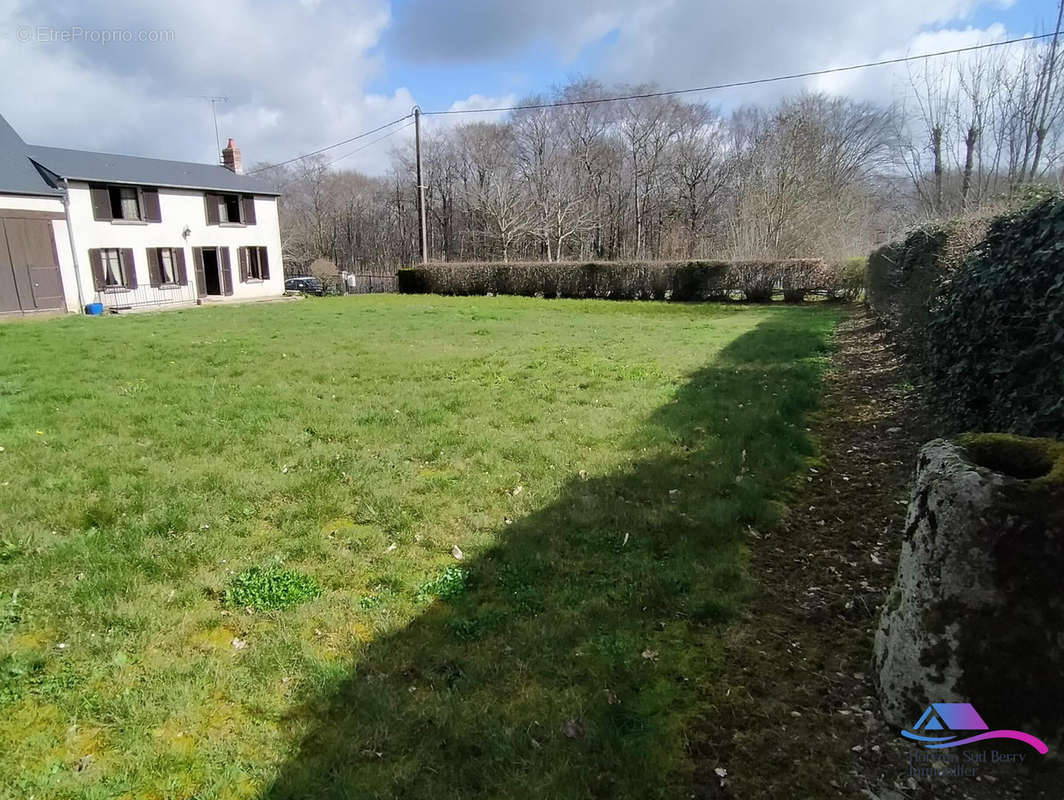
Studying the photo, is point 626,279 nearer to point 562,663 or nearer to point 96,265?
point 96,265

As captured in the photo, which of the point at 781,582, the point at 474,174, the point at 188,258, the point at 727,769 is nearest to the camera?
the point at 727,769

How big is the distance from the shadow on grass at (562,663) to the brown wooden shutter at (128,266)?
80.0 ft

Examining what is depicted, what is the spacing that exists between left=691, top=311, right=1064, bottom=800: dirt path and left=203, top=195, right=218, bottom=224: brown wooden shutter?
90.8 feet

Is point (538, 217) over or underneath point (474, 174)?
underneath

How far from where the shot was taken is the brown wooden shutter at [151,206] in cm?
2288

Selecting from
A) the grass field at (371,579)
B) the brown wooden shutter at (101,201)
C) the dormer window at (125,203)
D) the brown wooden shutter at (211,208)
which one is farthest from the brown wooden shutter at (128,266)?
the grass field at (371,579)

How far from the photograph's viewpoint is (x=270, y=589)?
3.07 meters

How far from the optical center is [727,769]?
1.97 meters

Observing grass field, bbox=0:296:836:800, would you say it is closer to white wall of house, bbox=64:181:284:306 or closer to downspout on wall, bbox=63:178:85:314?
downspout on wall, bbox=63:178:85:314

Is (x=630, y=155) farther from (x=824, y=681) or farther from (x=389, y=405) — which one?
(x=824, y=681)

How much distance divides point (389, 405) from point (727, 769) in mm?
5146

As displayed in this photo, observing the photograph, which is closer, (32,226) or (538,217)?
(32,226)

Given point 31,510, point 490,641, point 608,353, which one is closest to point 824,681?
point 490,641

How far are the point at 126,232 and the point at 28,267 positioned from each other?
411cm
